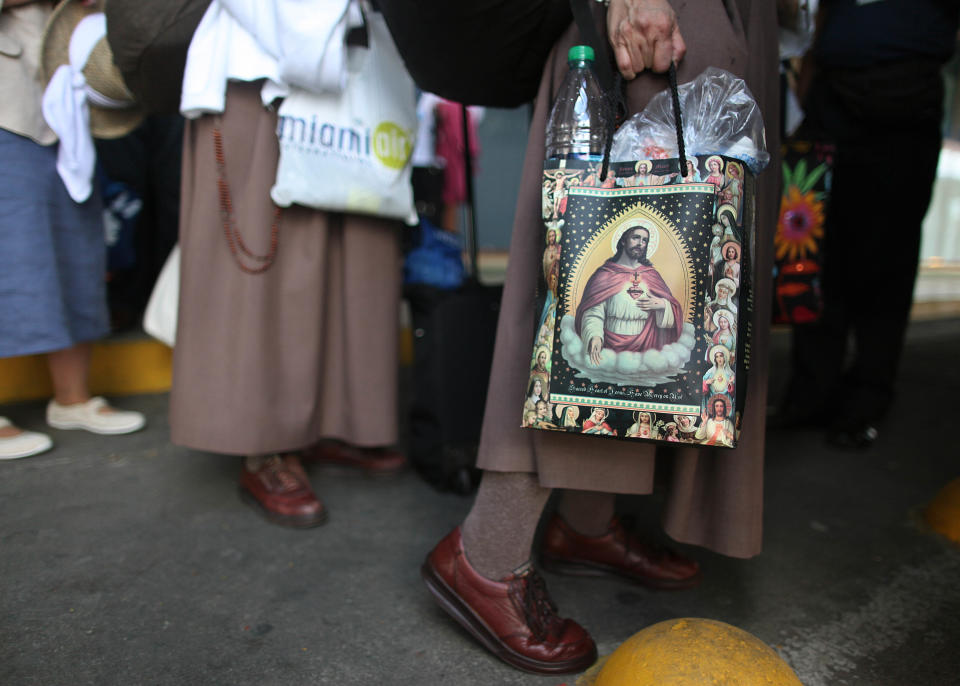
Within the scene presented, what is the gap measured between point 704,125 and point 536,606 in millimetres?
892

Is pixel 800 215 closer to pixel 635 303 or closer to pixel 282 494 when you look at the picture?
pixel 635 303

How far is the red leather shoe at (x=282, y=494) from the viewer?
5.49 ft

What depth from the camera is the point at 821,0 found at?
2305mm

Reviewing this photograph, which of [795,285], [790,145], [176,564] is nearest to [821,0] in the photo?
[790,145]

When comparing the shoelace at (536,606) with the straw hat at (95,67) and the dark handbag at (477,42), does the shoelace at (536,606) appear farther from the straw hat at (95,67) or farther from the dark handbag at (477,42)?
the straw hat at (95,67)

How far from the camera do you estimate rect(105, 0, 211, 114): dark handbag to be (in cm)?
148

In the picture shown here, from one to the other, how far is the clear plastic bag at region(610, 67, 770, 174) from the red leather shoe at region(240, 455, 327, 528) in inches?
47.1

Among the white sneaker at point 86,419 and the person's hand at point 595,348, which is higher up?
the person's hand at point 595,348

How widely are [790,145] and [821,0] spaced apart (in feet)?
2.75

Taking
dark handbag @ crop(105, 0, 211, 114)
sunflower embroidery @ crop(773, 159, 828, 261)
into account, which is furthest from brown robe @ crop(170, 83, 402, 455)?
sunflower embroidery @ crop(773, 159, 828, 261)

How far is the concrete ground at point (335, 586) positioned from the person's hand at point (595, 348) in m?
0.61

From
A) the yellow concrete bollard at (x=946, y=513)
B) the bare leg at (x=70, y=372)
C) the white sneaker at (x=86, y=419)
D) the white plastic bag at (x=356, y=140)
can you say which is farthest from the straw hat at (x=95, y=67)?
the yellow concrete bollard at (x=946, y=513)

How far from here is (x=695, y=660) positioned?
0.97 metres

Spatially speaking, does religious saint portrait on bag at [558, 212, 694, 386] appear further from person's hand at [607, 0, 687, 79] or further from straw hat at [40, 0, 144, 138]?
straw hat at [40, 0, 144, 138]
